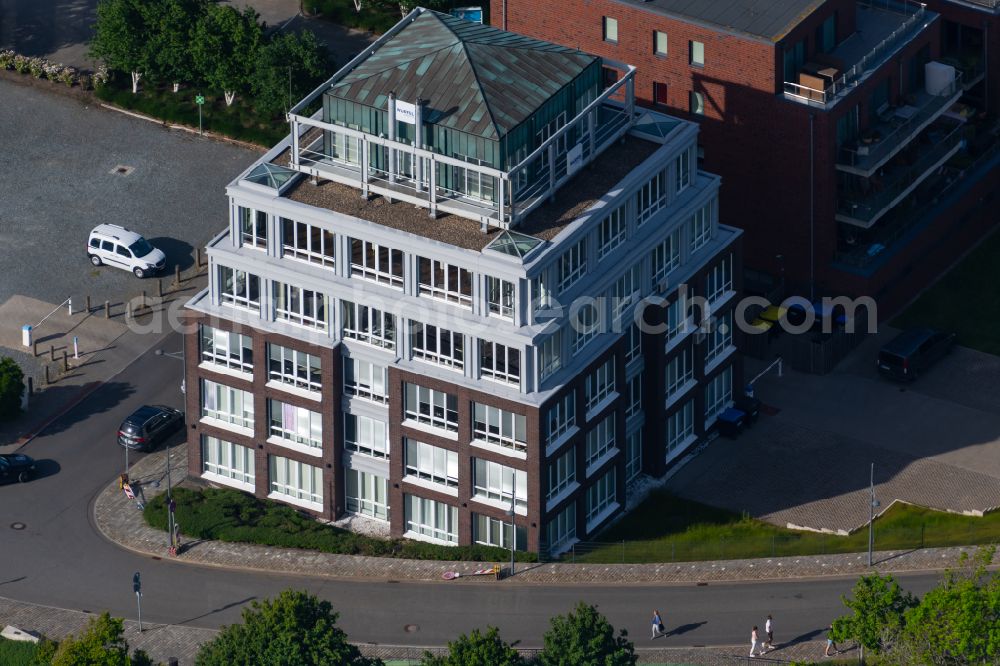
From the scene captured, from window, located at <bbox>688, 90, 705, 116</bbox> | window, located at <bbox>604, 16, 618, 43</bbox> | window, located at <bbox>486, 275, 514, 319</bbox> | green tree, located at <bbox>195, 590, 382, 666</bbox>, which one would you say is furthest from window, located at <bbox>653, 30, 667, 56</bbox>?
green tree, located at <bbox>195, 590, 382, 666</bbox>

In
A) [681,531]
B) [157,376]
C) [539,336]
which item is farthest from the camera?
[157,376]

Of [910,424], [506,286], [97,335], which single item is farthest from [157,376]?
[910,424]

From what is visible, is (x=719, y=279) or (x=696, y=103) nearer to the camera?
(x=719, y=279)

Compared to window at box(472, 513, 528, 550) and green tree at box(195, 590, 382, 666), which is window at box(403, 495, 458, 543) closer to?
window at box(472, 513, 528, 550)

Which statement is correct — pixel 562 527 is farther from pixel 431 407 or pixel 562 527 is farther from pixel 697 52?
pixel 697 52

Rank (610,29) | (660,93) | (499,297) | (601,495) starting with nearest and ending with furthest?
(499,297) → (601,495) → (660,93) → (610,29)

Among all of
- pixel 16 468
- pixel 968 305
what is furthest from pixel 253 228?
pixel 968 305

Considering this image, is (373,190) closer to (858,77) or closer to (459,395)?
(459,395)
